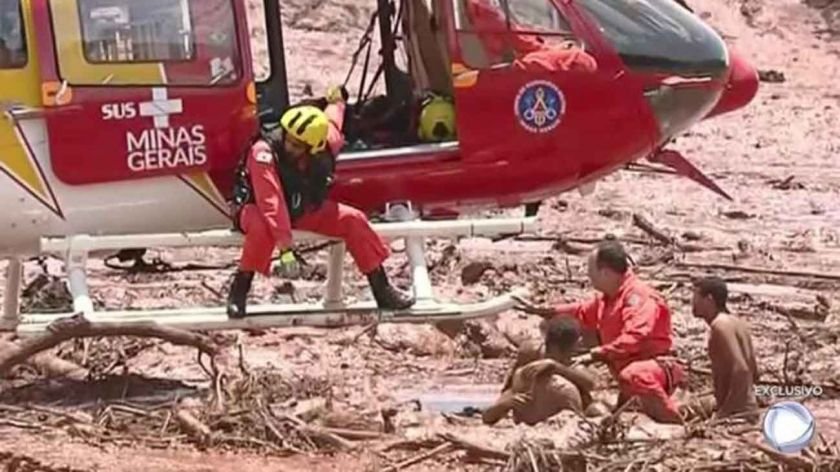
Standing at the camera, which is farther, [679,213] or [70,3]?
[679,213]

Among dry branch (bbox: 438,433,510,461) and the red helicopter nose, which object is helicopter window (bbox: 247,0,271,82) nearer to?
the red helicopter nose

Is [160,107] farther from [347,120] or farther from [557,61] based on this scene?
[557,61]

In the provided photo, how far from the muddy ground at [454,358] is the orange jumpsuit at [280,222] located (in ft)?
2.09

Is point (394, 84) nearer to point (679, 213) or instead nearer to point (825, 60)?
point (679, 213)

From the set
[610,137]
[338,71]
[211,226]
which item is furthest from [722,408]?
[338,71]

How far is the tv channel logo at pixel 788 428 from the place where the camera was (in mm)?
7848

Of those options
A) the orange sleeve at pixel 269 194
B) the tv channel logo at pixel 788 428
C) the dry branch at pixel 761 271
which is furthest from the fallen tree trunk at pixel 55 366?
the dry branch at pixel 761 271

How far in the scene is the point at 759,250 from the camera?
1639 centimetres

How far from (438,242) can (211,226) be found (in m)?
4.13

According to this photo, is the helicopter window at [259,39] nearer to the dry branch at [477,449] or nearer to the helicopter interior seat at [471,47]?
the helicopter interior seat at [471,47]

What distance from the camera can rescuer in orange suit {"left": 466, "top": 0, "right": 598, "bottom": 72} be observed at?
11547mm

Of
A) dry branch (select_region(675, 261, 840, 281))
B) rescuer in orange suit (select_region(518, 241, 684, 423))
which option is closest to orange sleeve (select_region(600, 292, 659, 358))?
rescuer in orange suit (select_region(518, 241, 684, 423))

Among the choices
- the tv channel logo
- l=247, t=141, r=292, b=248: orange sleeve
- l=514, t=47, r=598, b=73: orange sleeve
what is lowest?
the tv channel logo

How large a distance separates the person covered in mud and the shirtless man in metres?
0.72
